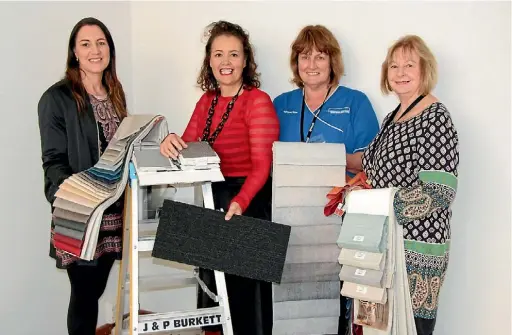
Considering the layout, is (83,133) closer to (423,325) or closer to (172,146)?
(172,146)

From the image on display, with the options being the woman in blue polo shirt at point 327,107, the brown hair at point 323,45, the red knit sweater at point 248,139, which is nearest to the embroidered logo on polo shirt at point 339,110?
the woman in blue polo shirt at point 327,107

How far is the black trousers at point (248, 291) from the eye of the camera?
2.17 meters

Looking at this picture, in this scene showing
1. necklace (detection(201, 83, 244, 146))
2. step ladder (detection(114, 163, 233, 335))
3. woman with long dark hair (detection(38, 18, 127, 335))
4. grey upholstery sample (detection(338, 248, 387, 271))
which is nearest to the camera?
grey upholstery sample (detection(338, 248, 387, 271))

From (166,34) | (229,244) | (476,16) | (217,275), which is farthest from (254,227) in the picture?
(166,34)

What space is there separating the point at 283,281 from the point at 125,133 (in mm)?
753

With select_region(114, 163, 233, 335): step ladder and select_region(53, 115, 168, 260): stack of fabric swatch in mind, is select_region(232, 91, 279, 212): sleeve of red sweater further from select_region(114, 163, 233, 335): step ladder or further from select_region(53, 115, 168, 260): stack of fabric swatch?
select_region(53, 115, 168, 260): stack of fabric swatch

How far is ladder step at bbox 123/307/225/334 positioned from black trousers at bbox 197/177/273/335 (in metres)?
0.16

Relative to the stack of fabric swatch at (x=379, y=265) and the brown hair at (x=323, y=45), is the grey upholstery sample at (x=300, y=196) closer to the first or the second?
the stack of fabric swatch at (x=379, y=265)

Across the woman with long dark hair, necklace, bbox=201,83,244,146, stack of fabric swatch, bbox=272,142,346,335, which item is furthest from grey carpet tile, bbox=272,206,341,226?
the woman with long dark hair

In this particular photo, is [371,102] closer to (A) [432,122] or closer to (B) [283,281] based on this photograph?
(A) [432,122]

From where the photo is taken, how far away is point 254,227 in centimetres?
196

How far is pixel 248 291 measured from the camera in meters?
2.20

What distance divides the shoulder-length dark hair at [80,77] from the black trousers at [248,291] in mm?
479

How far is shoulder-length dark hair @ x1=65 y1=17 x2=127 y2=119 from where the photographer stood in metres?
2.10
